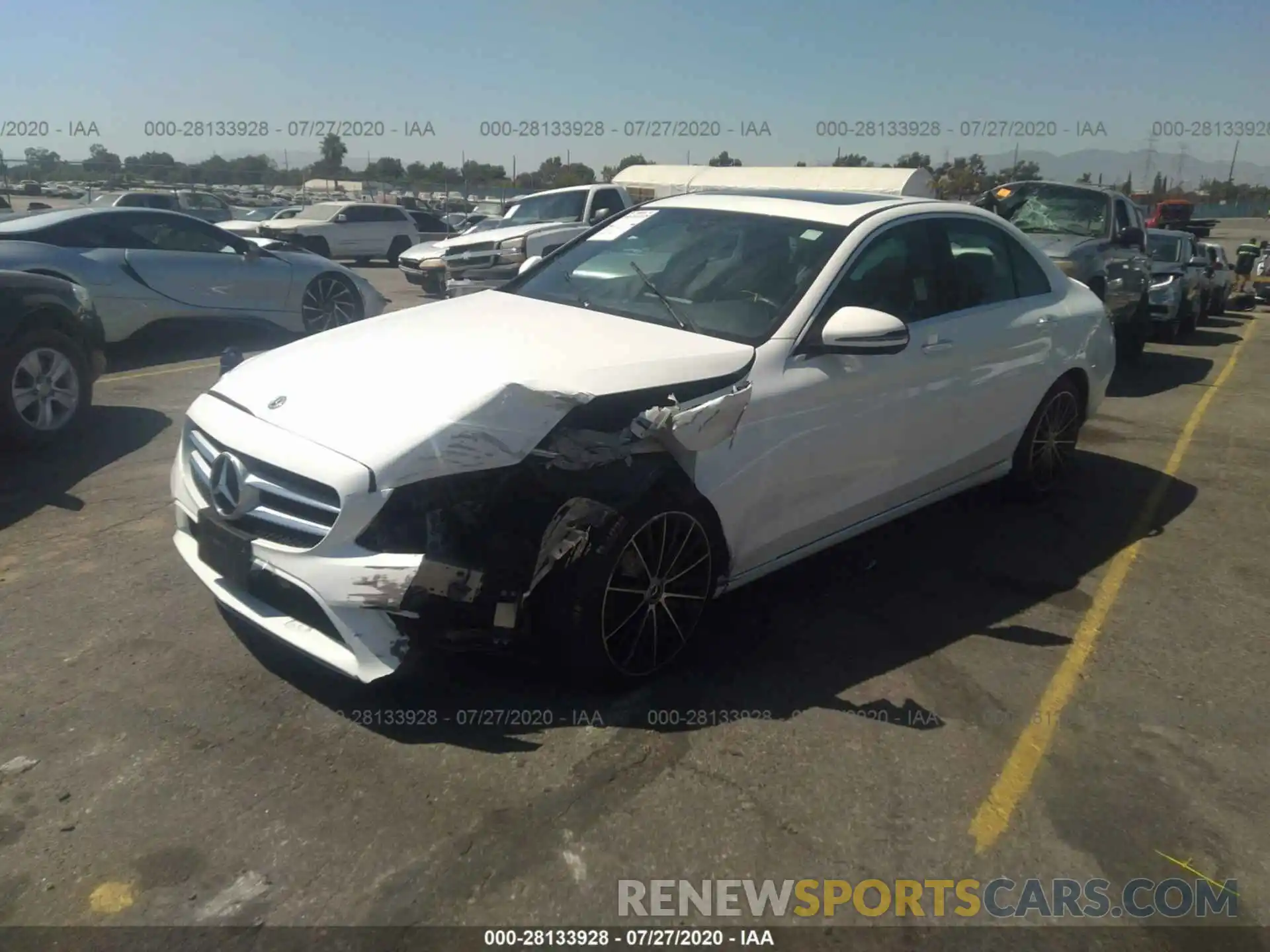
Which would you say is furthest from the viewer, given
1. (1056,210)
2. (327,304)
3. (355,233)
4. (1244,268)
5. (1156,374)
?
(355,233)

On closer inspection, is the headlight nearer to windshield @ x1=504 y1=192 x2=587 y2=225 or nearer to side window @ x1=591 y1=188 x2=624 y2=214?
windshield @ x1=504 y1=192 x2=587 y2=225

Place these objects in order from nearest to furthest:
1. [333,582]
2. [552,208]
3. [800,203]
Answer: [333,582] < [800,203] < [552,208]

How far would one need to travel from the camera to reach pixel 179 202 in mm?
27578

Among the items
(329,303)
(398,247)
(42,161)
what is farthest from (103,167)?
(329,303)

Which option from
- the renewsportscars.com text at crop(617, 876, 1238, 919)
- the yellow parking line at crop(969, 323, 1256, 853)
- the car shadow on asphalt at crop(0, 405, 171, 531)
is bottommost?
the renewsportscars.com text at crop(617, 876, 1238, 919)

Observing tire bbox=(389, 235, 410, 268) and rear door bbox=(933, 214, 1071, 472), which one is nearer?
rear door bbox=(933, 214, 1071, 472)

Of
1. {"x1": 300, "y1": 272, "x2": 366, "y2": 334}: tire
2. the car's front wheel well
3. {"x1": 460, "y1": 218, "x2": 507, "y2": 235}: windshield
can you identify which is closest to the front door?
Answer: the car's front wheel well

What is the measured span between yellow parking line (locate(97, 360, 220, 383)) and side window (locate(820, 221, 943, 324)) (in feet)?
20.9

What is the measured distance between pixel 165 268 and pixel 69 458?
3.19 m

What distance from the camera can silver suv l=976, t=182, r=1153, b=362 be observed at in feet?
34.5

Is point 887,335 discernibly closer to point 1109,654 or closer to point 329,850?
point 1109,654

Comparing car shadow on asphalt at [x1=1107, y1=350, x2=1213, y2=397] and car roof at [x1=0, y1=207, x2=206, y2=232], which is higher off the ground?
car roof at [x1=0, y1=207, x2=206, y2=232]

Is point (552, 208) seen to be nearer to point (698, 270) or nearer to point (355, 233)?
point (355, 233)

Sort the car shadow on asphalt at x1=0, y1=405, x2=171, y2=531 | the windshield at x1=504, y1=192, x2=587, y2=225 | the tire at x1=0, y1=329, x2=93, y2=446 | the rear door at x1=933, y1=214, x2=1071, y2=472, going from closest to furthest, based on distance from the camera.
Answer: the rear door at x1=933, y1=214, x2=1071, y2=472
the car shadow on asphalt at x1=0, y1=405, x2=171, y2=531
the tire at x1=0, y1=329, x2=93, y2=446
the windshield at x1=504, y1=192, x2=587, y2=225
